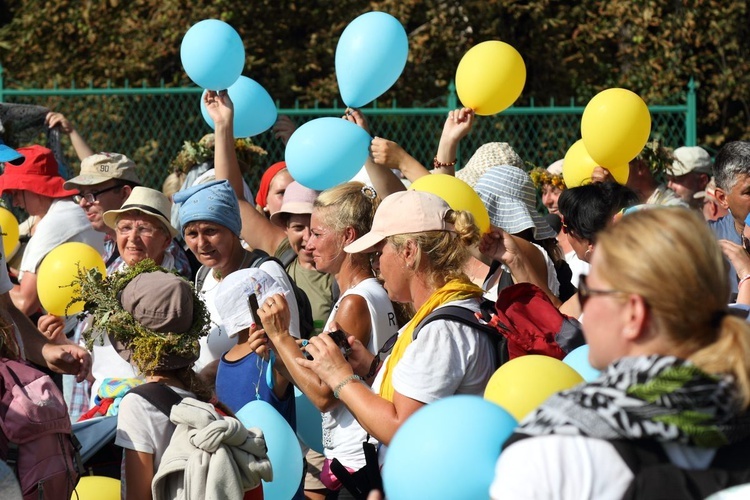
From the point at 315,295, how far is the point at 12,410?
231 cm

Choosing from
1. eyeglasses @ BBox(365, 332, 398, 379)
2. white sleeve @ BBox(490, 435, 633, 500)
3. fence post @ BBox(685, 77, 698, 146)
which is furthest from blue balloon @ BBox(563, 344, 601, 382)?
fence post @ BBox(685, 77, 698, 146)

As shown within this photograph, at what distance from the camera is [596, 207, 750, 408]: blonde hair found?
6.44 ft

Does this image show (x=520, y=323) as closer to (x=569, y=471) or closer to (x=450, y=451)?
(x=450, y=451)

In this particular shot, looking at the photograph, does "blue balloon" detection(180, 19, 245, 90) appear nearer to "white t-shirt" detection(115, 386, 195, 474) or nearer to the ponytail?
"white t-shirt" detection(115, 386, 195, 474)

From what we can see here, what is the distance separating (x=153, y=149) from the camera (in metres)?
9.27

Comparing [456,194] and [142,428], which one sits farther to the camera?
[456,194]

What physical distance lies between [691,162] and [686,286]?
6.18m

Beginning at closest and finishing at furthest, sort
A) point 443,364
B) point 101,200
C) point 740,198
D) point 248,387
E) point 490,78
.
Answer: point 443,364, point 248,387, point 740,198, point 490,78, point 101,200

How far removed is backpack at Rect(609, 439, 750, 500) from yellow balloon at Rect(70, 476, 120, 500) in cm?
217

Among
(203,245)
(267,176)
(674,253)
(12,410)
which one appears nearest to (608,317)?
(674,253)

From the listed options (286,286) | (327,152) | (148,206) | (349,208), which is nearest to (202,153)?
(148,206)

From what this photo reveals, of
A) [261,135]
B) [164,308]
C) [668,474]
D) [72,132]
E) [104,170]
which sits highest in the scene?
[668,474]

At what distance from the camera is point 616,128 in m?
5.06

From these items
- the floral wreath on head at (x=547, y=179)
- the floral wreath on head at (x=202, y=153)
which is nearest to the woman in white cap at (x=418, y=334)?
the floral wreath on head at (x=547, y=179)
